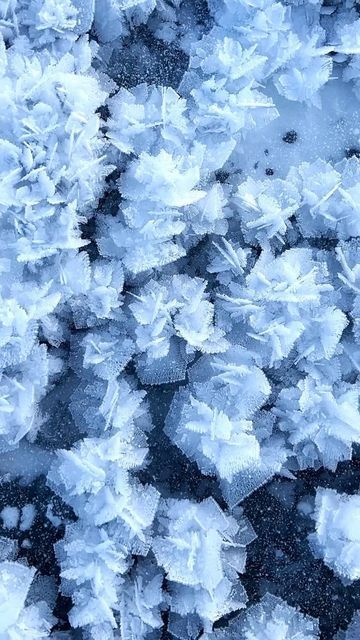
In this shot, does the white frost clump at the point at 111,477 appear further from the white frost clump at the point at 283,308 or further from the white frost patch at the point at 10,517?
the white frost clump at the point at 283,308

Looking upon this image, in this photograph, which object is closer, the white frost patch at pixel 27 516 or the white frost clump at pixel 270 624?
the white frost clump at pixel 270 624

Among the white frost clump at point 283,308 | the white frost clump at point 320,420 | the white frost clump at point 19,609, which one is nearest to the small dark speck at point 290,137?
the white frost clump at point 283,308

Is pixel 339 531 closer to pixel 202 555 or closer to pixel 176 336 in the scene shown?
pixel 202 555

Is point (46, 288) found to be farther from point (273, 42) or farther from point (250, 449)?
point (273, 42)

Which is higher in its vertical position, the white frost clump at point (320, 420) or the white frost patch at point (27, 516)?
the white frost clump at point (320, 420)

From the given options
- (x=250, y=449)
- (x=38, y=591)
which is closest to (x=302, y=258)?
(x=250, y=449)

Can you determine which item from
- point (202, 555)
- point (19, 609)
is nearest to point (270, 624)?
point (202, 555)
